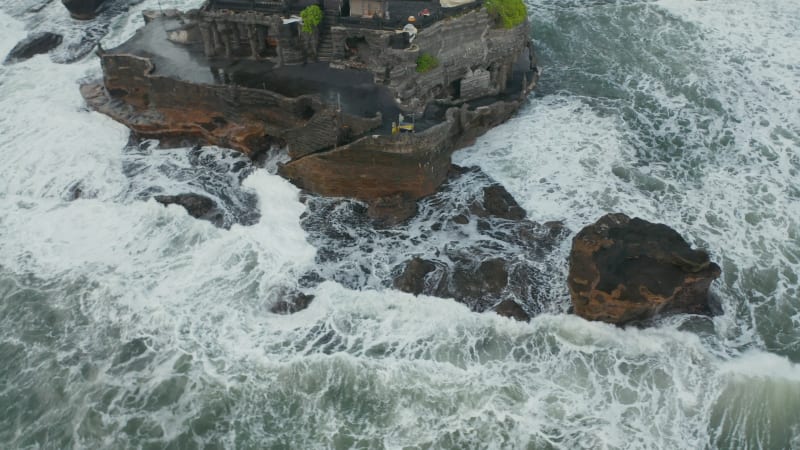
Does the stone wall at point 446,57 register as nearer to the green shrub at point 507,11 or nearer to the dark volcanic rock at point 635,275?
the green shrub at point 507,11

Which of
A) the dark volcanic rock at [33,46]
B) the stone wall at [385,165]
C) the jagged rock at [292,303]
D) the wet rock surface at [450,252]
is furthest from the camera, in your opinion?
the dark volcanic rock at [33,46]

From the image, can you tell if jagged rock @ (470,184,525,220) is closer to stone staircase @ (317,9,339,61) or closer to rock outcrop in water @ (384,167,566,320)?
rock outcrop in water @ (384,167,566,320)

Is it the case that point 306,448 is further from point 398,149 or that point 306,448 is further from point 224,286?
point 398,149

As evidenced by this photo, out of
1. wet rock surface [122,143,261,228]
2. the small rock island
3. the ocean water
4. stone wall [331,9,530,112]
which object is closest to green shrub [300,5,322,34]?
the small rock island

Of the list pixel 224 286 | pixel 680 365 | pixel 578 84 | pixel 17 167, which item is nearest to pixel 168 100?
pixel 17 167

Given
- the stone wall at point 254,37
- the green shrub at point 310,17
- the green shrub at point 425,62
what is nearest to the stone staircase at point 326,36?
the stone wall at point 254,37
